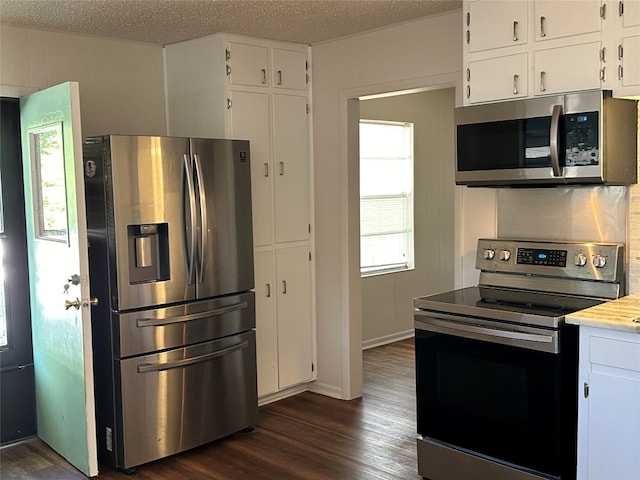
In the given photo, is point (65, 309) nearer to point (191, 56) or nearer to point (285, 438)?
point (285, 438)

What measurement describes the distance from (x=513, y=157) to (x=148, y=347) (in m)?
2.00

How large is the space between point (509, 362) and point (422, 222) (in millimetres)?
3396

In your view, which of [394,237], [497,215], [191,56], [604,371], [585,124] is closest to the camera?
[604,371]

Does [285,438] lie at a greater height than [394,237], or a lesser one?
lesser

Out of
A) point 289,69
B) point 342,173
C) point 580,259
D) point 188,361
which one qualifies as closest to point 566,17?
point 580,259

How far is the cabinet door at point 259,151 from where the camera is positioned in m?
4.16

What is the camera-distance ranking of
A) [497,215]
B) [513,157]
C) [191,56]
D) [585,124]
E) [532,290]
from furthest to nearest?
[191,56] → [497,215] → [532,290] → [513,157] → [585,124]

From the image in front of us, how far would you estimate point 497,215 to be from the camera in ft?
11.6

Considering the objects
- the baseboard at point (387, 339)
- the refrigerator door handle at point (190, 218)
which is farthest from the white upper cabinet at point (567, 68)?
the baseboard at point (387, 339)

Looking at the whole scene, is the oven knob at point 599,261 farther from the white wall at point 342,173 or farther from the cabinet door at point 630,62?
the white wall at point 342,173

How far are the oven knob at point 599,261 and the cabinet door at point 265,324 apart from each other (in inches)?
78.7

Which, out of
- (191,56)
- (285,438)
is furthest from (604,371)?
(191,56)

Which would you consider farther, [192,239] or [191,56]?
[191,56]

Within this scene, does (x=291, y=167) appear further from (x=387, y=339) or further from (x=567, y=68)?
(x=387, y=339)
